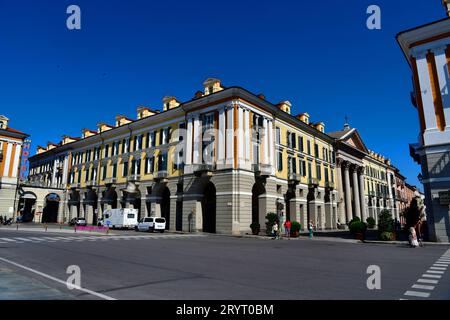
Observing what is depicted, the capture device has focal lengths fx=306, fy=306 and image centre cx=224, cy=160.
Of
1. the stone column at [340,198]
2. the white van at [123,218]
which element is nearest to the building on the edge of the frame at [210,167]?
the stone column at [340,198]

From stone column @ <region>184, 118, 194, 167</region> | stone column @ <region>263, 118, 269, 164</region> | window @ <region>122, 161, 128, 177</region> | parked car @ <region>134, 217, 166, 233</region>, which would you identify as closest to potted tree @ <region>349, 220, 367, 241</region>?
stone column @ <region>263, 118, 269, 164</region>

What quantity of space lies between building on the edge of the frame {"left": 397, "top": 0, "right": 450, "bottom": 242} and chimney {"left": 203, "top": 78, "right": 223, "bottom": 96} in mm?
19222

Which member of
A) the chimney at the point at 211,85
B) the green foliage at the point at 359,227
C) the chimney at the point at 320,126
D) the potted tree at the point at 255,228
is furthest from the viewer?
the chimney at the point at 320,126

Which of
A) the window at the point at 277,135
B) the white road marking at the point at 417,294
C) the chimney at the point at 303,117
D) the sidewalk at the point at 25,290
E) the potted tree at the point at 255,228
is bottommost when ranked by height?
the white road marking at the point at 417,294

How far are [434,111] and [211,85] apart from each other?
76.1 ft

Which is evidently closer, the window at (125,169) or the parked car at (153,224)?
the parked car at (153,224)

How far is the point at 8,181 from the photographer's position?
53594mm

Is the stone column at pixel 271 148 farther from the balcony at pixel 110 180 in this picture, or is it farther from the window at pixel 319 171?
the balcony at pixel 110 180

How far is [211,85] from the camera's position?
37.6m

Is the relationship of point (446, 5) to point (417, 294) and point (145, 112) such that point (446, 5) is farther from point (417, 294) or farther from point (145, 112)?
point (145, 112)

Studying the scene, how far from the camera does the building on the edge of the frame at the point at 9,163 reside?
52844 mm
